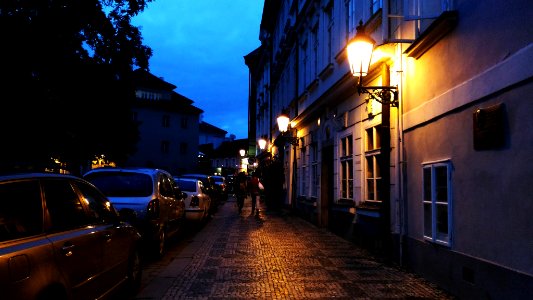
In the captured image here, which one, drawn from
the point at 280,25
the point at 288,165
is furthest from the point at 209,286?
the point at 280,25

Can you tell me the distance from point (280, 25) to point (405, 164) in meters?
22.2

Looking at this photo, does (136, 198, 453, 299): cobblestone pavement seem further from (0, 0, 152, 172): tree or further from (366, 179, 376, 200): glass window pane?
(0, 0, 152, 172): tree

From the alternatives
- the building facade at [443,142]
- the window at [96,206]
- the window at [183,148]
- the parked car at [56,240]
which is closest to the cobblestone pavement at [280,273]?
the building facade at [443,142]

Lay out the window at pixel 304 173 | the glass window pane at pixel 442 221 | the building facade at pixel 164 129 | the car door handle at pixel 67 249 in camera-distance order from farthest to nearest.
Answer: the building facade at pixel 164 129 → the window at pixel 304 173 → the glass window pane at pixel 442 221 → the car door handle at pixel 67 249

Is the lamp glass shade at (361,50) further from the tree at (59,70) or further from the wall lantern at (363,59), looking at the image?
the tree at (59,70)

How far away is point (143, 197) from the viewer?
9.56 meters

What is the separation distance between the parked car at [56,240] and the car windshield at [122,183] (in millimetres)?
3444

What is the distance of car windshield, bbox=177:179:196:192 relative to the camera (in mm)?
16436

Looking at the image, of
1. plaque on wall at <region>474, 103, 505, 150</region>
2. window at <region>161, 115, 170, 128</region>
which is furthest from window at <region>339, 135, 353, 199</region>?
window at <region>161, 115, 170, 128</region>

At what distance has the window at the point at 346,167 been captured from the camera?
1357 centimetres

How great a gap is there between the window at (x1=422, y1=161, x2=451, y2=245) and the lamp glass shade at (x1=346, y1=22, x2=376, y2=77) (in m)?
2.18

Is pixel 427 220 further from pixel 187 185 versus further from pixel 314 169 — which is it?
pixel 314 169

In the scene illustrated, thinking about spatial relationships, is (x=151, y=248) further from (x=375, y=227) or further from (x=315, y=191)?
(x=315, y=191)

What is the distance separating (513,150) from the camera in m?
5.59
